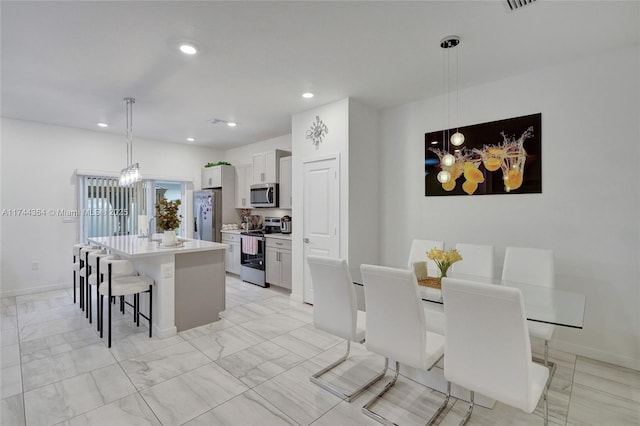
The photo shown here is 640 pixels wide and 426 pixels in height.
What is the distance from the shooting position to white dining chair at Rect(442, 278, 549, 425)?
58.0 inches

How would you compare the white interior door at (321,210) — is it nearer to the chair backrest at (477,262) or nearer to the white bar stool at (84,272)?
the chair backrest at (477,262)

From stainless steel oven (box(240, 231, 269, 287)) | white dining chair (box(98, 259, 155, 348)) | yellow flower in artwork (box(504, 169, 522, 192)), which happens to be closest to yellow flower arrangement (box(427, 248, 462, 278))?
yellow flower in artwork (box(504, 169, 522, 192))

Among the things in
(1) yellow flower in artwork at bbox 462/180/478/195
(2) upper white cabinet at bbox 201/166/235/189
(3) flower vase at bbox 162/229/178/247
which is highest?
(2) upper white cabinet at bbox 201/166/235/189

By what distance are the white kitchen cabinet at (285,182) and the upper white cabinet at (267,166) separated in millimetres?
125

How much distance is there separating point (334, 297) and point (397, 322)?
1.80 ft

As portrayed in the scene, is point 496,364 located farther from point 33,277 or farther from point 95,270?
point 33,277

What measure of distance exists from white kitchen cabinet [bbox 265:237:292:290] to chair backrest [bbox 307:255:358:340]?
7.96 feet

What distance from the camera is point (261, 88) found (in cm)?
355

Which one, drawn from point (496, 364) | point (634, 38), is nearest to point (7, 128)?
point (496, 364)

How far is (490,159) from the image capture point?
3420 millimetres

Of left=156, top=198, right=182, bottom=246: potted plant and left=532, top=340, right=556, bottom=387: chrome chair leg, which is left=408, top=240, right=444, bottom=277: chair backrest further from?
left=156, top=198, right=182, bottom=246: potted plant

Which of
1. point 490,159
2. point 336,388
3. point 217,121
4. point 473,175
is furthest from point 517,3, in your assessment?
point 217,121

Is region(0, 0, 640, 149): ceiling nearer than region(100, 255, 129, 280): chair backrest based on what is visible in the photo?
Yes

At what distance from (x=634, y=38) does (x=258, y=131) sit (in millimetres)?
4787
